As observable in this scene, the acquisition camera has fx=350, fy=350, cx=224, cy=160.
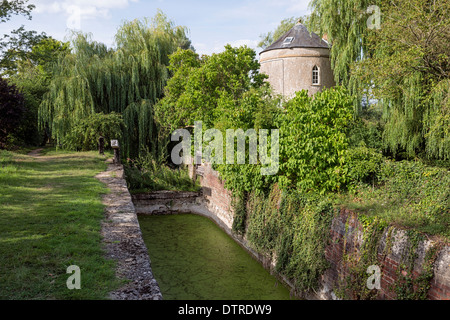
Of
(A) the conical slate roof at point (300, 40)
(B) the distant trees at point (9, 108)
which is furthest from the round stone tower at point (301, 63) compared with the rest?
(B) the distant trees at point (9, 108)

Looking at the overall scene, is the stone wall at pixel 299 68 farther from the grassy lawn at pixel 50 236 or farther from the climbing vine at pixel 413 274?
the climbing vine at pixel 413 274

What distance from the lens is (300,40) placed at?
819 inches

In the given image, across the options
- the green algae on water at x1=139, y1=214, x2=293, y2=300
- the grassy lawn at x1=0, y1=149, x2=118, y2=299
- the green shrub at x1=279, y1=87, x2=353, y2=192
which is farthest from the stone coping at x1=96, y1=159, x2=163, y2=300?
the green shrub at x1=279, y1=87, x2=353, y2=192

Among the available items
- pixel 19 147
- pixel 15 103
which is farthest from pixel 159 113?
pixel 19 147

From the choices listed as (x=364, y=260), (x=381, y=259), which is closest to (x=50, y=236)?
(x=364, y=260)

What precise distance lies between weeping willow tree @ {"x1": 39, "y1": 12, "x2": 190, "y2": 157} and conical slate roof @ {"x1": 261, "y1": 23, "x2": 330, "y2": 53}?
663 cm

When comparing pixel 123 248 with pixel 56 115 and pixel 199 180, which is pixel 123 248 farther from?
pixel 56 115

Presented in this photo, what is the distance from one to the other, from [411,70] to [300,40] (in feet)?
37.9

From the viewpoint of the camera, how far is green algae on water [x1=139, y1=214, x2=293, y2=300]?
26.2ft

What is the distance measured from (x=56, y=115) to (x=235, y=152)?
1112 centimetres

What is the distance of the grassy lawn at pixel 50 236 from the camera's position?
3.90 metres

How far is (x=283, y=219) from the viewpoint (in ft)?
28.3

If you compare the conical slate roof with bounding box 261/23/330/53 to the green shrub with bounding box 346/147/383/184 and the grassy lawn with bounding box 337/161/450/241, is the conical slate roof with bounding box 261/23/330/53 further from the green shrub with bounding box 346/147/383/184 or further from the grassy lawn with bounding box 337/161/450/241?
the grassy lawn with bounding box 337/161/450/241
